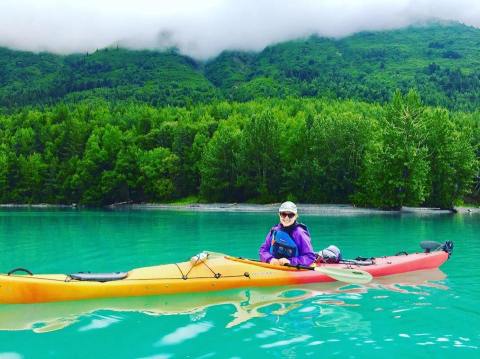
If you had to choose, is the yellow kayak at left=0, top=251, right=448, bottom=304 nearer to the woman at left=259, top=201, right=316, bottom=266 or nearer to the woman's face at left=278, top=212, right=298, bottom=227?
the woman at left=259, top=201, right=316, bottom=266

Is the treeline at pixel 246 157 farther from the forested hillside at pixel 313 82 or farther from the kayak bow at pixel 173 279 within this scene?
the forested hillside at pixel 313 82

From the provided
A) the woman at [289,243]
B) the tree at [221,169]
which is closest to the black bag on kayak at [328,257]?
the woman at [289,243]

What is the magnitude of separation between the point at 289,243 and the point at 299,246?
346mm

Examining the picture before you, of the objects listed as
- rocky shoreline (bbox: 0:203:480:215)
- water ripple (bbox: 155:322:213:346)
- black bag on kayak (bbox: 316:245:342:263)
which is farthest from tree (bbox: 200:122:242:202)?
water ripple (bbox: 155:322:213:346)

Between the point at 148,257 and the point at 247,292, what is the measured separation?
898cm

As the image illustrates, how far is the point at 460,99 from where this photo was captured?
135 meters

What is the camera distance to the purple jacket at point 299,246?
12.8 m

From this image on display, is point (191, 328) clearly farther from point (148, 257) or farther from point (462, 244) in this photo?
point (462, 244)

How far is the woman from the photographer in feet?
41.4

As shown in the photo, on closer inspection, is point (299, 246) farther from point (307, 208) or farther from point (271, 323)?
point (307, 208)

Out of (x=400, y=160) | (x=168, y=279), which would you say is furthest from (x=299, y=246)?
(x=400, y=160)

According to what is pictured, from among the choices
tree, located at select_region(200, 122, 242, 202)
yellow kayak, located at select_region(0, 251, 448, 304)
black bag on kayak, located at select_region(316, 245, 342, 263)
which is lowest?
yellow kayak, located at select_region(0, 251, 448, 304)

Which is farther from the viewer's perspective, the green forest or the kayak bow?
the green forest

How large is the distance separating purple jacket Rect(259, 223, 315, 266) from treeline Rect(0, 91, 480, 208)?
43498 mm
